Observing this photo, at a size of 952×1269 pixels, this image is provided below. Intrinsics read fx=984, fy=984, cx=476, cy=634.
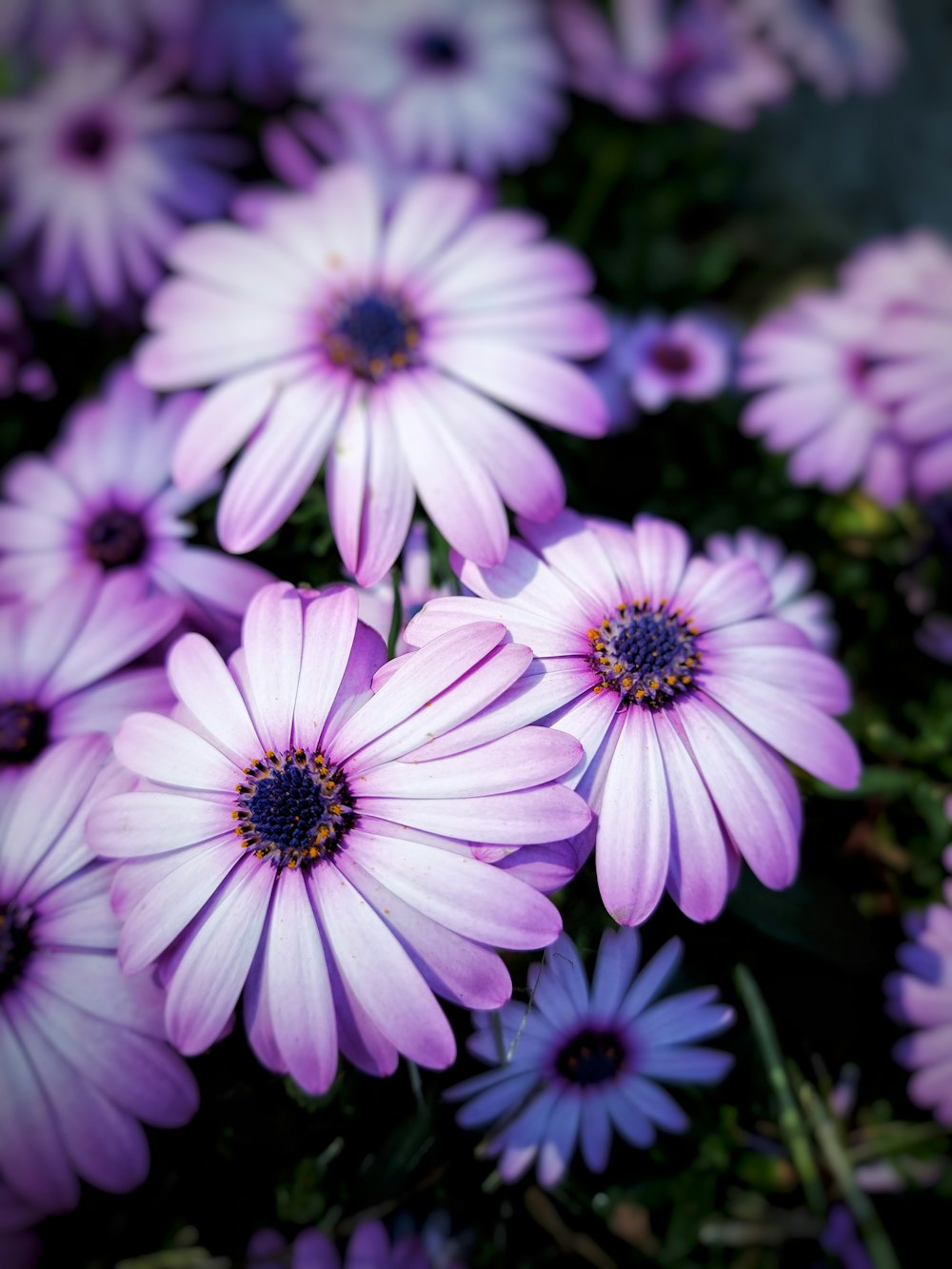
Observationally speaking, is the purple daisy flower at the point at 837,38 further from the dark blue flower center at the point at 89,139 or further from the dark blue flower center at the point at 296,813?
the dark blue flower center at the point at 296,813

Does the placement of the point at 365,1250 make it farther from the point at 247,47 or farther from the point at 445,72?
the point at 247,47

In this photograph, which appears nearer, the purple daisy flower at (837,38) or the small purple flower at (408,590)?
the small purple flower at (408,590)

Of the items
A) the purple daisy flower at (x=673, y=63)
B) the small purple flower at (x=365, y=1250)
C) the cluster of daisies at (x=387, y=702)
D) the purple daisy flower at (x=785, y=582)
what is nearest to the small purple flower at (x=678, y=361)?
the cluster of daisies at (x=387, y=702)

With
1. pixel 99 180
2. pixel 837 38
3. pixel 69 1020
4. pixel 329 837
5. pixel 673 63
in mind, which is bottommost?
pixel 69 1020

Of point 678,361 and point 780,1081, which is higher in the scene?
point 678,361

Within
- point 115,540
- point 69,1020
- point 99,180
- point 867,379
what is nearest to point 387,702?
point 69,1020

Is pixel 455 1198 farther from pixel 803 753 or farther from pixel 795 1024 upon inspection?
pixel 803 753

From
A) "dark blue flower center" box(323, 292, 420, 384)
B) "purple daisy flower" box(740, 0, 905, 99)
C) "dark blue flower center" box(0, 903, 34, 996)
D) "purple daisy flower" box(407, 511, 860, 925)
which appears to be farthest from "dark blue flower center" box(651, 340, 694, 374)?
"dark blue flower center" box(0, 903, 34, 996)
